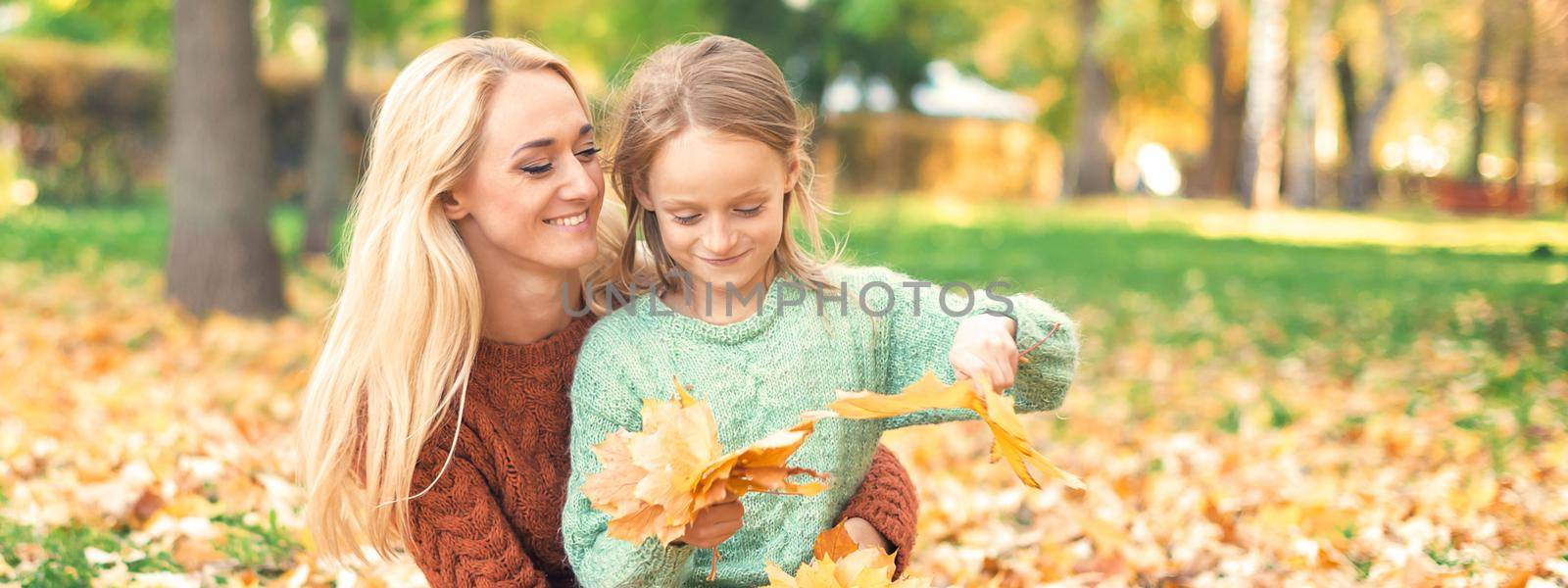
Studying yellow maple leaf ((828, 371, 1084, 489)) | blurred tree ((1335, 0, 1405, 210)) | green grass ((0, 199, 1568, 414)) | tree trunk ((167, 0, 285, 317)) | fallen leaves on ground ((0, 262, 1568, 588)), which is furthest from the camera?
blurred tree ((1335, 0, 1405, 210))

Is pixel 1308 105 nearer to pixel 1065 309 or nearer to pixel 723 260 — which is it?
pixel 1065 309

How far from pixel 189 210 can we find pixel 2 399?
2453 millimetres

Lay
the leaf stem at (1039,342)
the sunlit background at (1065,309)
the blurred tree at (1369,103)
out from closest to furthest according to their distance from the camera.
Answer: the leaf stem at (1039,342)
the sunlit background at (1065,309)
the blurred tree at (1369,103)

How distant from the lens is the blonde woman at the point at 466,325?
2.28 m

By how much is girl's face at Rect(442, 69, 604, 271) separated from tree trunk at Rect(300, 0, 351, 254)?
872cm

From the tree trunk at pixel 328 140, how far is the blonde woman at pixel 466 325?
856 cm

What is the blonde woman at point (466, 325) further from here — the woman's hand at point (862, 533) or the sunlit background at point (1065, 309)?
the sunlit background at point (1065, 309)

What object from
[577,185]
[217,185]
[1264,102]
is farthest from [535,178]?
[1264,102]

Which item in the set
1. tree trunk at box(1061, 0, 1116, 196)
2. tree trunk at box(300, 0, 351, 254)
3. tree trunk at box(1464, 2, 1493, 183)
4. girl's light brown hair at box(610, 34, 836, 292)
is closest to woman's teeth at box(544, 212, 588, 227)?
girl's light brown hair at box(610, 34, 836, 292)

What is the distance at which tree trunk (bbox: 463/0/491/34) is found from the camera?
9906mm

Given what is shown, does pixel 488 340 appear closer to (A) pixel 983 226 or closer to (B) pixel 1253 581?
(B) pixel 1253 581

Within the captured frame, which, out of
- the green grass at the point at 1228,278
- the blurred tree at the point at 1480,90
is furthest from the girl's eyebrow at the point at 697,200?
the blurred tree at the point at 1480,90

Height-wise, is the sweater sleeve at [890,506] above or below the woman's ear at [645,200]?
below

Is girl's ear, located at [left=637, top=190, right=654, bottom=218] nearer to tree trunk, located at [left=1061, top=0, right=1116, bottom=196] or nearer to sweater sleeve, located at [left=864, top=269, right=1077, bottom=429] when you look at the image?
sweater sleeve, located at [left=864, top=269, right=1077, bottom=429]
